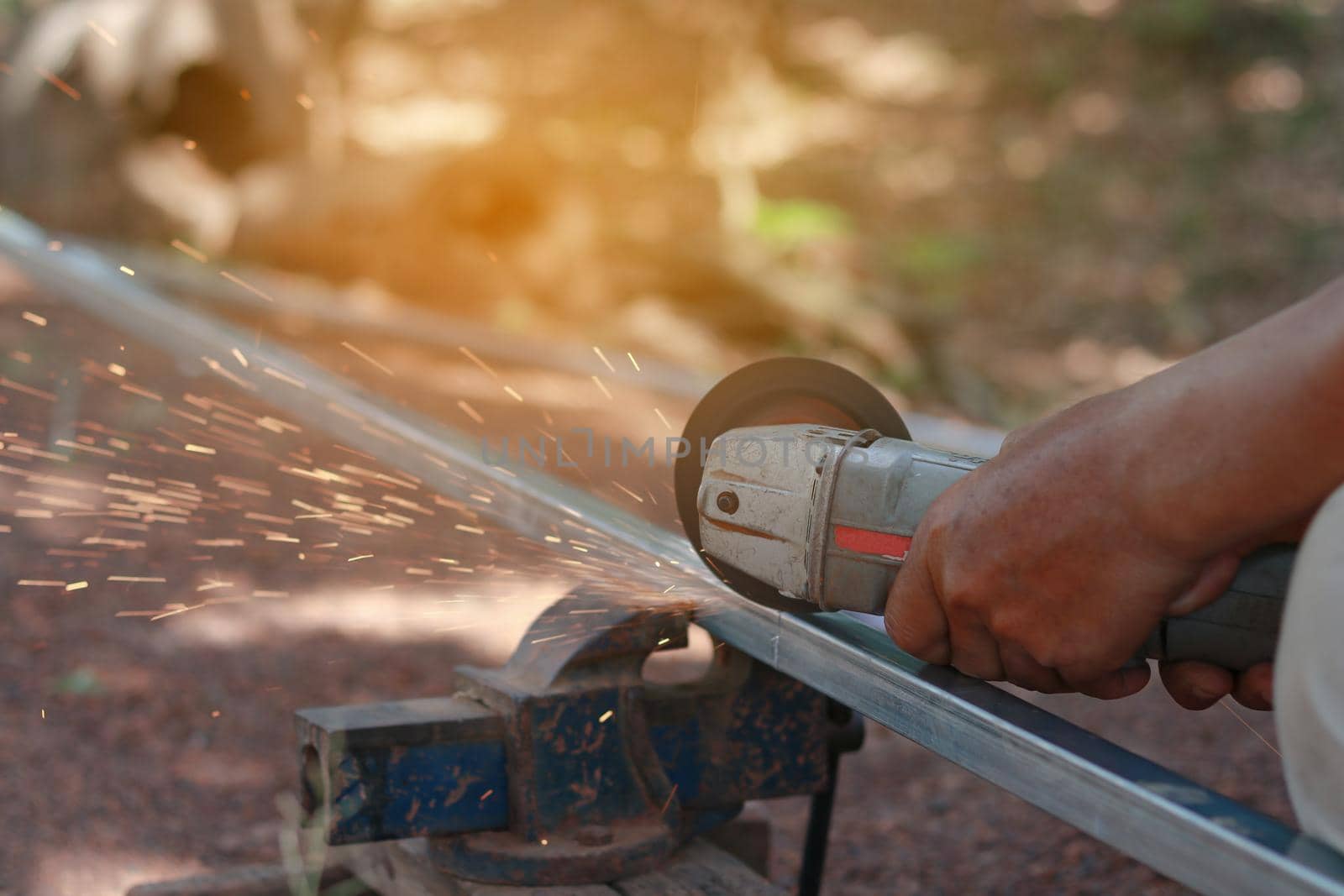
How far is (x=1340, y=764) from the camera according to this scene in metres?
1.07

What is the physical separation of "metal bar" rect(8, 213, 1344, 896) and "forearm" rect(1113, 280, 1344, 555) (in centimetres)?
25

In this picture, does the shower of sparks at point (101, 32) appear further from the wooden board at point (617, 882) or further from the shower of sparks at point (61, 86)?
the wooden board at point (617, 882)

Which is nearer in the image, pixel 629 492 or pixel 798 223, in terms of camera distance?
pixel 629 492

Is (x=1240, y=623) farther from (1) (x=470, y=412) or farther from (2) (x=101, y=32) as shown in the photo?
(2) (x=101, y=32)

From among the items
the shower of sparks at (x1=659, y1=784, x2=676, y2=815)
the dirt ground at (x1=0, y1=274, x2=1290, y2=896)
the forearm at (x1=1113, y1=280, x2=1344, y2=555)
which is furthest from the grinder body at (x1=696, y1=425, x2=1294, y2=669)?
the dirt ground at (x1=0, y1=274, x2=1290, y2=896)

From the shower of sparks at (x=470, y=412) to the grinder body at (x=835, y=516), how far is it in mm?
4029

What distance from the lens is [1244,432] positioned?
1.18 meters

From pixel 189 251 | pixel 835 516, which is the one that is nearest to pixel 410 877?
pixel 835 516

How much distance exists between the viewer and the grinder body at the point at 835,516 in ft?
4.79

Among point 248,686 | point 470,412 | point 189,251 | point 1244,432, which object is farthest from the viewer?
point 189,251

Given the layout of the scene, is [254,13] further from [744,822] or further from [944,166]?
[744,822]

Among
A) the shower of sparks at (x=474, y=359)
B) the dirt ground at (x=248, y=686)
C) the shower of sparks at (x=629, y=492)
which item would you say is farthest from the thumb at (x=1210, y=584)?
the shower of sparks at (x=474, y=359)

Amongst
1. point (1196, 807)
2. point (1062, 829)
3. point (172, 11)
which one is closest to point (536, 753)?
point (1196, 807)

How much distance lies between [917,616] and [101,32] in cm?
824
